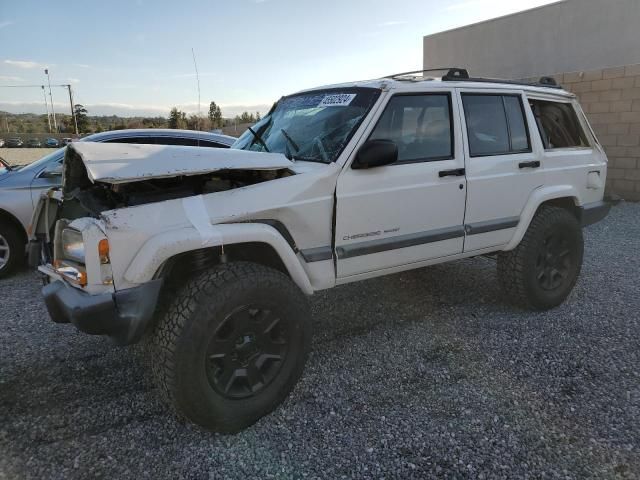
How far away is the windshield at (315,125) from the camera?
3217mm

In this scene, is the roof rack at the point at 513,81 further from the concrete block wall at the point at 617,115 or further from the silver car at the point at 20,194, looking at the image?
the concrete block wall at the point at 617,115

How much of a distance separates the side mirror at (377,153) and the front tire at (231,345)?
89 cm

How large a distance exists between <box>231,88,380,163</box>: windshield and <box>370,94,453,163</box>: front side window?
0.57 ft

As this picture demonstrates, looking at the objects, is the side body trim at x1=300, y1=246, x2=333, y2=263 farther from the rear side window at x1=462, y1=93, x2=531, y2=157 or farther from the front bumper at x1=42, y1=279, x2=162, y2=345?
the rear side window at x1=462, y1=93, x2=531, y2=157

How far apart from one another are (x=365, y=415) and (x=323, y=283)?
827 millimetres

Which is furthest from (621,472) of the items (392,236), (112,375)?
(112,375)

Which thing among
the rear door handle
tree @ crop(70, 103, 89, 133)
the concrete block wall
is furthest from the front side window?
tree @ crop(70, 103, 89, 133)

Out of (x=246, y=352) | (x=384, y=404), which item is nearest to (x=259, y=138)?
(x=246, y=352)

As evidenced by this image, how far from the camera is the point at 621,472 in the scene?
7.79 ft

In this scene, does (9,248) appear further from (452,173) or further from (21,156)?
(21,156)

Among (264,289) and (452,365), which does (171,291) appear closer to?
(264,289)

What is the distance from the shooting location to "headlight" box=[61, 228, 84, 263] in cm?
257

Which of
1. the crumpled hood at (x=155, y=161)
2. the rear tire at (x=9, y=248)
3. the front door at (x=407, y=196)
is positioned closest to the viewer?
the crumpled hood at (x=155, y=161)

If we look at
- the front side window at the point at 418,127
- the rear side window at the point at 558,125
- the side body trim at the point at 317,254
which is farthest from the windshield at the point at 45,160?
the rear side window at the point at 558,125
